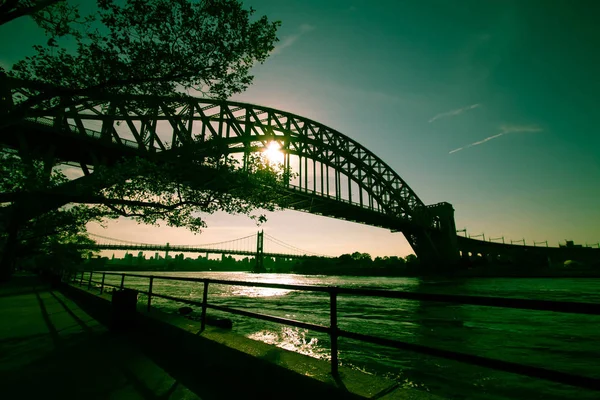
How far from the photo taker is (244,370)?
361 centimetres

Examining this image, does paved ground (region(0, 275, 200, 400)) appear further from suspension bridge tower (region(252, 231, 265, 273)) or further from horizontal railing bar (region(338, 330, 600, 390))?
suspension bridge tower (region(252, 231, 265, 273))

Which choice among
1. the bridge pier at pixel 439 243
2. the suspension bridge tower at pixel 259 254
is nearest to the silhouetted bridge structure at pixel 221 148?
the bridge pier at pixel 439 243

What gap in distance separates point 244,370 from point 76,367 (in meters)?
2.29

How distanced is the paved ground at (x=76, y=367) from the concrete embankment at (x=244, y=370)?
0.85ft

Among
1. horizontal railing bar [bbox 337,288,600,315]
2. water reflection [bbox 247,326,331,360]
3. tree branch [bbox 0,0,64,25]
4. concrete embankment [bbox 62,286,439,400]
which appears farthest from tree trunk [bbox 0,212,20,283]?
horizontal railing bar [bbox 337,288,600,315]

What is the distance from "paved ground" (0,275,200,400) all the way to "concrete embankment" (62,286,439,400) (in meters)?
0.26

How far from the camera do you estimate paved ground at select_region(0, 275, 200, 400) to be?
3154 millimetres

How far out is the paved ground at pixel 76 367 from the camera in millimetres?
3154

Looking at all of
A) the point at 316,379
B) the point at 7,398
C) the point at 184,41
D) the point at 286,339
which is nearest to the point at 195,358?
the point at 7,398

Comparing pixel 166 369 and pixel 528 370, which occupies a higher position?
pixel 528 370

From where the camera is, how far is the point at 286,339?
28.1ft

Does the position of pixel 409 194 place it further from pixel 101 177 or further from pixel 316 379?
pixel 316 379

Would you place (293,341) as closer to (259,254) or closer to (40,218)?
(40,218)

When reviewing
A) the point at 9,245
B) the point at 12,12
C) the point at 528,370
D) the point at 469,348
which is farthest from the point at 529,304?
the point at 9,245
